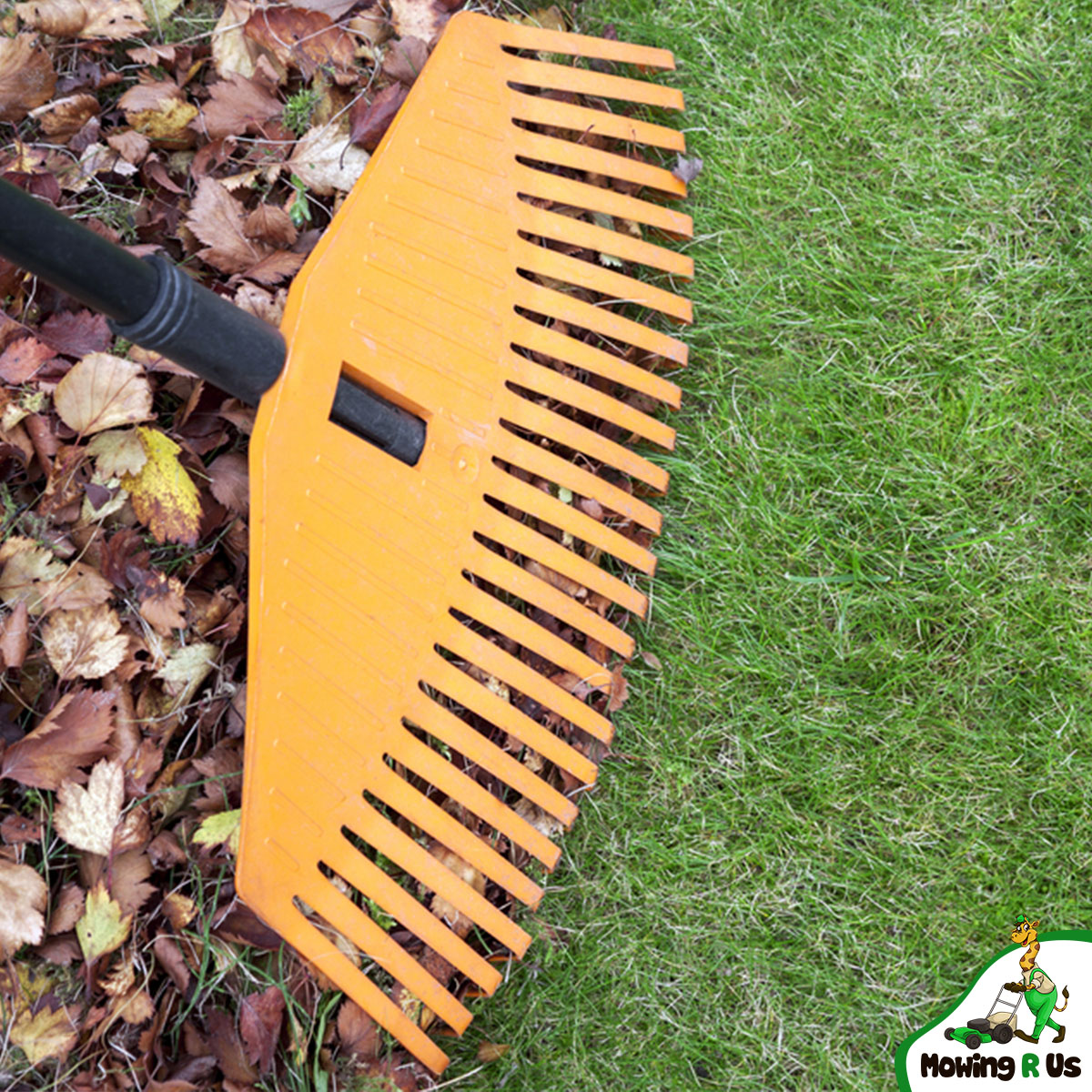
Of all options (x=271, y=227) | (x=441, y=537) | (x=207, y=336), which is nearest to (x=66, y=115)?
(x=271, y=227)

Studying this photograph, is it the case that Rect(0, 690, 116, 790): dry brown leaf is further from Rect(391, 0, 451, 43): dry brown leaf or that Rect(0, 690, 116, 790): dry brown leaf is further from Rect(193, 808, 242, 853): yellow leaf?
Rect(391, 0, 451, 43): dry brown leaf

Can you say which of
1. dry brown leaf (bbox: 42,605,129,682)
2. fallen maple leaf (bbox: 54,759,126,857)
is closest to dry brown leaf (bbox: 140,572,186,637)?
dry brown leaf (bbox: 42,605,129,682)

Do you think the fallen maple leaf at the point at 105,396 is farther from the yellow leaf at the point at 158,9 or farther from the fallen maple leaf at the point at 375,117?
the yellow leaf at the point at 158,9

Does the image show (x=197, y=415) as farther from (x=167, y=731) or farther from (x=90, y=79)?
(x=90, y=79)

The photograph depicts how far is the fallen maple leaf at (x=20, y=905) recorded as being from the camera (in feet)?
4.95

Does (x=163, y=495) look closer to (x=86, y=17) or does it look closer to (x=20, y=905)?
(x=20, y=905)

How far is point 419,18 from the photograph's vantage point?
1.90 metres

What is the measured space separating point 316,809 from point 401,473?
1.89ft

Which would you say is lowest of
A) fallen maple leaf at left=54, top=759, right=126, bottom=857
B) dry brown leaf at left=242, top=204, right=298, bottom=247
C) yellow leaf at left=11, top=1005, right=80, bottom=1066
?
yellow leaf at left=11, top=1005, right=80, bottom=1066

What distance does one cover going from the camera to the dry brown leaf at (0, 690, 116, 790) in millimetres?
1550

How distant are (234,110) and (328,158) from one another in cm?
21

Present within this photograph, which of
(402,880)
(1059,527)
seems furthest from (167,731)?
(1059,527)

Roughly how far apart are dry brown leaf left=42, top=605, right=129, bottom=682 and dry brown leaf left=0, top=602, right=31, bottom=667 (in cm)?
4

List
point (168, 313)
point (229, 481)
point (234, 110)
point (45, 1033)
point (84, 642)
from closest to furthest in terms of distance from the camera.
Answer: point (168, 313) < point (45, 1033) < point (84, 642) < point (229, 481) < point (234, 110)
